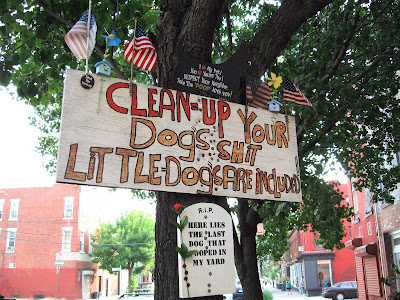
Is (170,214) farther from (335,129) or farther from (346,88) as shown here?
(335,129)

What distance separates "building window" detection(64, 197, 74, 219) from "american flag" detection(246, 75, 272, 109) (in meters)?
38.2

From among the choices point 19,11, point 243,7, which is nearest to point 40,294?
point 243,7

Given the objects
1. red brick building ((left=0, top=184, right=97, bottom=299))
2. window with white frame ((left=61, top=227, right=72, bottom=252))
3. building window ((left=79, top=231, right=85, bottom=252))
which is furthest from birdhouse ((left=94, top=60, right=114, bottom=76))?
building window ((left=79, top=231, right=85, bottom=252))

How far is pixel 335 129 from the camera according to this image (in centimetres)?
1081

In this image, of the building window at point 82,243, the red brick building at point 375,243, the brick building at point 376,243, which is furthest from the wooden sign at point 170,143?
the building window at point 82,243

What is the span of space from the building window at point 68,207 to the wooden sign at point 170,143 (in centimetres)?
3855

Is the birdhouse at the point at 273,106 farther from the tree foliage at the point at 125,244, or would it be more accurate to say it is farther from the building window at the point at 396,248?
the tree foliage at the point at 125,244

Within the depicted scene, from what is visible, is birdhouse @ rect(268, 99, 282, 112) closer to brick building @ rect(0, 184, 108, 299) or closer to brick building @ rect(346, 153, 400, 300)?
brick building @ rect(346, 153, 400, 300)

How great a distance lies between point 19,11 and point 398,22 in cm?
829

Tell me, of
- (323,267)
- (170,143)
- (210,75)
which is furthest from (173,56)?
(323,267)

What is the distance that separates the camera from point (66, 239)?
1524 inches

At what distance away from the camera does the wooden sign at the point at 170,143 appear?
10.2 ft

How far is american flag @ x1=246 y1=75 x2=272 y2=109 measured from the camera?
440 centimetres

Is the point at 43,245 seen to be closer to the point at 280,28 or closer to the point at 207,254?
the point at 280,28
